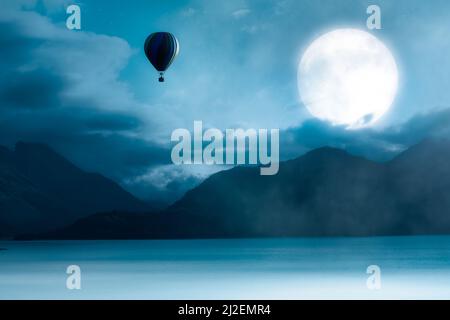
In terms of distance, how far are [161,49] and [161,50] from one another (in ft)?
0.13

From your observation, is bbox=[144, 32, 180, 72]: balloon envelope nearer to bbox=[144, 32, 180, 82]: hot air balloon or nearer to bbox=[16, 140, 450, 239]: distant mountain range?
bbox=[144, 32, 180, 82]: hot air balloon

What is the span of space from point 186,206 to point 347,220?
4586 centimetres

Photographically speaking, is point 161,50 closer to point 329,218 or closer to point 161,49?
point 161,49

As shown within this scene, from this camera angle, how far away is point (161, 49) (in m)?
26.2

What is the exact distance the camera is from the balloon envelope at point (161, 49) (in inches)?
1030

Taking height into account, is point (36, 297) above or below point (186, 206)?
below

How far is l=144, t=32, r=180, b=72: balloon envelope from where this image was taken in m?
26.2

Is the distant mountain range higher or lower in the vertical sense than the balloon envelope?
higher

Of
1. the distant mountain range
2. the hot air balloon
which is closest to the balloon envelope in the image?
the hot air balloon
